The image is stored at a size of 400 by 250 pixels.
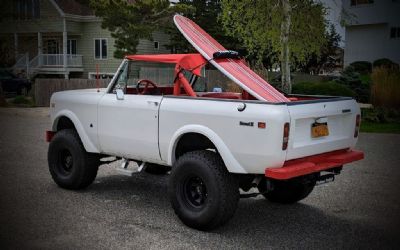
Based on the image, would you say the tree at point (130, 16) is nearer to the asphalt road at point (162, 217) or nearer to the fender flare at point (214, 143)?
the asphalt road at point (162, 217)

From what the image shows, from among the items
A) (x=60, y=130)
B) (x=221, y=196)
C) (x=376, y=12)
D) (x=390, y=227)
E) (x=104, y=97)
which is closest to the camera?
(x=221, y=196)

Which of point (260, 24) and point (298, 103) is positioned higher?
point (260, 24)

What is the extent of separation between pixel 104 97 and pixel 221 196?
2313 mm

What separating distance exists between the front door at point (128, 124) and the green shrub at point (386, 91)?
1134 centimetres

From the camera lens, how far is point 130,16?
2883 cm

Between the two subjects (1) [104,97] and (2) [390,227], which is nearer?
(2) [390,227]

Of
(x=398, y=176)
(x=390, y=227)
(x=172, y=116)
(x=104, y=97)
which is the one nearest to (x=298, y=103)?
(x=172, y=116)

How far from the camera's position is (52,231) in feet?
16.1

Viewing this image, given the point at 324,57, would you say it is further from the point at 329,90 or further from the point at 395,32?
the point at 329,90

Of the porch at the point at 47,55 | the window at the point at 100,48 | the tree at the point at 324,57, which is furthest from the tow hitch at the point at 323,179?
the tree at the point at 324,57

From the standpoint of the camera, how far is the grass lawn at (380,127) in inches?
512

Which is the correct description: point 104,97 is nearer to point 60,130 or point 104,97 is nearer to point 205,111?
point 60,130

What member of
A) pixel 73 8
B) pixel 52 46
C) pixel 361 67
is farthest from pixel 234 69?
pixel 52 46

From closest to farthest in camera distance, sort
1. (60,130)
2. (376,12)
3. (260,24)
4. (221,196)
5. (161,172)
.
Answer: (221,196), (60,130), (161,172), (260,24), (376,12)
